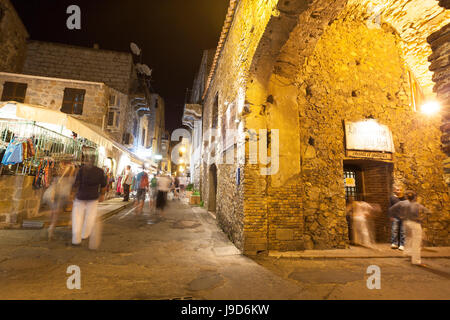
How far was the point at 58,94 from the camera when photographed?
41.7 feet

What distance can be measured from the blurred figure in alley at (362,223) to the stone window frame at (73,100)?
15.2 meters

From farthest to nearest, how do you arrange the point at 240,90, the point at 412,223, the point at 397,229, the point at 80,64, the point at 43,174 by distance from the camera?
the point at 80,64
the point at 43,174
the point at 240,90
the point at 397,229
the point at 412,223

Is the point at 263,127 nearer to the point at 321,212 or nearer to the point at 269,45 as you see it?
the point at 269,45

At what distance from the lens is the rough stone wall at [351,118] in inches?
204

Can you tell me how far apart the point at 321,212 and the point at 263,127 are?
2578 millimetres

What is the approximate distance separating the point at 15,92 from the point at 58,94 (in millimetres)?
2223

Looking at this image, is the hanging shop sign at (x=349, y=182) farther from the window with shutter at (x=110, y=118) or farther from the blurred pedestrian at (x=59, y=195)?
the window with shutter at (x=110, y=118)

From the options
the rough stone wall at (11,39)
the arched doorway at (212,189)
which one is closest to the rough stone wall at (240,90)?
the arched doorway at (212,189)

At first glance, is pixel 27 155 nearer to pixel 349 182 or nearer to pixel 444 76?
pixel 349 182
